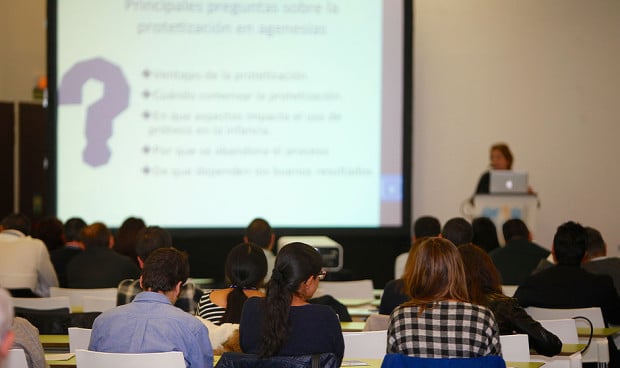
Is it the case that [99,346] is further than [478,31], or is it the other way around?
→ [478,31]

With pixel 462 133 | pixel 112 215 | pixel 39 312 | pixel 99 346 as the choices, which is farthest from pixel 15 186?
pixel 99 346

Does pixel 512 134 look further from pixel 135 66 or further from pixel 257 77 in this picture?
pixel 135 66

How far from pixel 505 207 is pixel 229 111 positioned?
2.61m

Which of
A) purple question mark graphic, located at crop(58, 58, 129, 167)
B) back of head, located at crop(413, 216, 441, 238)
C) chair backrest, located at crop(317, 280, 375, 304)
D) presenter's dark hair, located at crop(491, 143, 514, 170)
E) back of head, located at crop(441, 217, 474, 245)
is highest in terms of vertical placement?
purple question mark graphic, located at crop(58, 58, 129, 167)

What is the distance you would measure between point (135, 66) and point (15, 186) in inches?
113

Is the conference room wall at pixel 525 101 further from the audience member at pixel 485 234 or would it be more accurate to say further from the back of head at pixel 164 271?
the back of head at pixel 164 271

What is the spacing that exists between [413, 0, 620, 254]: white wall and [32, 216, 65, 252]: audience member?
3777 millimetres

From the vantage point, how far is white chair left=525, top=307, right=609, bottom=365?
4629 millimetres

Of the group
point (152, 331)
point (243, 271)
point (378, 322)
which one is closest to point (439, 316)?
point (152, 331)

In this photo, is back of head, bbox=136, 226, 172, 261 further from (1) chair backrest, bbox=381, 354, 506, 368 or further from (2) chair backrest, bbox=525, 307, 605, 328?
(1) chair backrest, bbox=381, 354, 506, 368

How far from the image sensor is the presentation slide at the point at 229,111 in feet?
29.2

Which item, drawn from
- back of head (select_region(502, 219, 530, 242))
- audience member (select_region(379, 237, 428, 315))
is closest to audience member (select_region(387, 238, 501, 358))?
audience member (select_region(379, 237, 428, 315))

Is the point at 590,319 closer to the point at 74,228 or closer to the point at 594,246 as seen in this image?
the point at 594,246

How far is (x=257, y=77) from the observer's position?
901 centimetres
